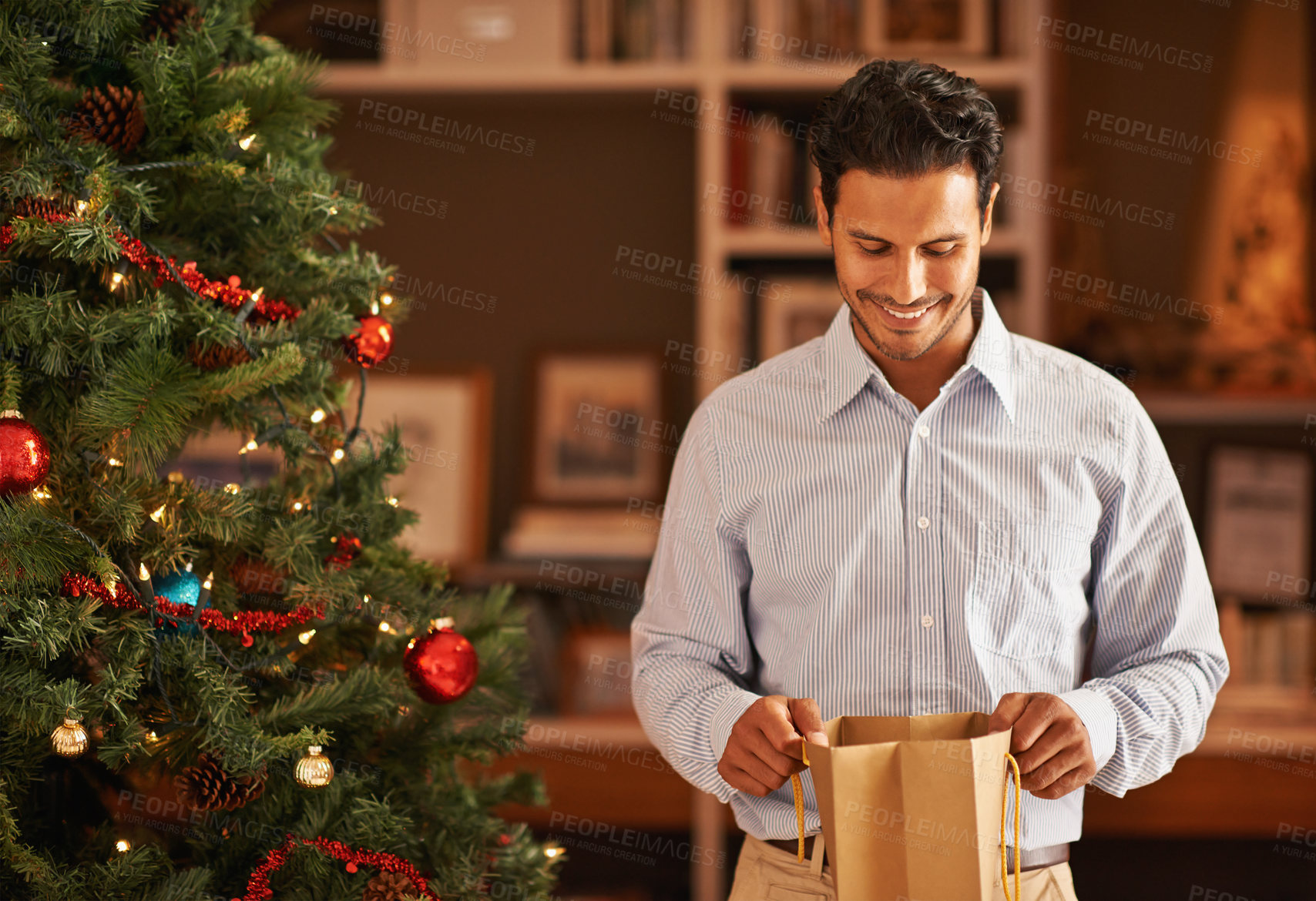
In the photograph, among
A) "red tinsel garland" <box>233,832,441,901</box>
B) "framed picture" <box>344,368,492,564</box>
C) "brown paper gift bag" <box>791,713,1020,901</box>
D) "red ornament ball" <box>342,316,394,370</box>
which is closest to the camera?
"brown paper gift bag" <box>791,713,1020,901</box>

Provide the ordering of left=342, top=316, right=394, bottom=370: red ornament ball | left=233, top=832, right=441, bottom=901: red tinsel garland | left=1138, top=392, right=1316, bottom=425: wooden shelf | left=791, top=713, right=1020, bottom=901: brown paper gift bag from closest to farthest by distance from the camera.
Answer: left=791, top=713, right=1020, bottom=901: brown paper gift bag < left=233, top=832, right=441, bottom=901: red tinsel garland < left=342, top=316, right=394, bottom=370: red ornament ball < left=1138, top=392, right=1316, bottom=425: wooden shelf

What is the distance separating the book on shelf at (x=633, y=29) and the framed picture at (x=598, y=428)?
658mm

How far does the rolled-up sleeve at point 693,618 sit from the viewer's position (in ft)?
3.79

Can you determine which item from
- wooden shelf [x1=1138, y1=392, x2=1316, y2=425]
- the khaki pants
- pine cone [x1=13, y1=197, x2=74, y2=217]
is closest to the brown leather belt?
the khaki pants

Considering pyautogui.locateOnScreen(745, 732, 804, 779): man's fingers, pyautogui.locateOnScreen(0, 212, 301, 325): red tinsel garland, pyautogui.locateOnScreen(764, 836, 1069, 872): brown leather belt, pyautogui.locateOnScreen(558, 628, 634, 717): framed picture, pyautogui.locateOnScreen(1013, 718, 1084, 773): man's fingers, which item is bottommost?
pyautogui.locateOnScreen(558, 628, 634, 717): framed picture

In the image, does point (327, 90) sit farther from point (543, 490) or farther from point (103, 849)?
point (103, 849)

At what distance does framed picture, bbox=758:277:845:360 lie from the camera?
2.37 m

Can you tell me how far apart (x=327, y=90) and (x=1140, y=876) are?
254 cm

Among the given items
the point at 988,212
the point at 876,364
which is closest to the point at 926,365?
the point at 876,364

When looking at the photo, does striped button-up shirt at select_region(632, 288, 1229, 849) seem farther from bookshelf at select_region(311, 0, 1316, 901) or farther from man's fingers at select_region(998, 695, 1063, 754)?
bookshelf at select_region(311, 0, 1316, 901)

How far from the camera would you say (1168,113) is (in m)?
2.49

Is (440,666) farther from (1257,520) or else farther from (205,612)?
(1257,520)

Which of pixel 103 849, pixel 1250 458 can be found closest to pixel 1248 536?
pixel 1250 458

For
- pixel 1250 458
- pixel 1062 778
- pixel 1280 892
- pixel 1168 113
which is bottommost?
pixel 1280 892
